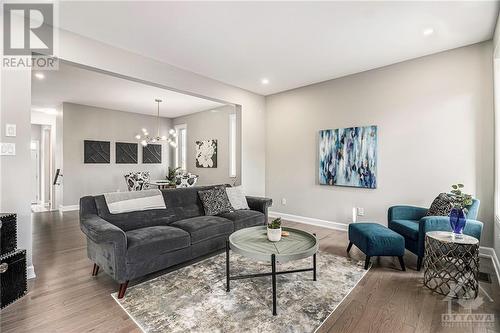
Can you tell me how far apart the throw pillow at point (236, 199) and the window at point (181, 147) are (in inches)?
185

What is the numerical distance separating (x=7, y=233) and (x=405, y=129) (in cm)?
508

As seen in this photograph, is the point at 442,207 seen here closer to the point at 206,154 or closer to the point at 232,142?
the point at 232,142

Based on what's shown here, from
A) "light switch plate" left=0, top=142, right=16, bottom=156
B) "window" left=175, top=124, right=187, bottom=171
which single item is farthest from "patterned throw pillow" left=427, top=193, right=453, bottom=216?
"window" left=175, top=124, right=187, bottom=171

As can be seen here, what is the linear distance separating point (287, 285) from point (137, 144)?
706 centimetres

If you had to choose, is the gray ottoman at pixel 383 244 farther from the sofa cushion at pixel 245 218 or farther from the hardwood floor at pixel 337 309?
the sofa cushion at pixel 245 218

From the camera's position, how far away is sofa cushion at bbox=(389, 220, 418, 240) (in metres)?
2.92

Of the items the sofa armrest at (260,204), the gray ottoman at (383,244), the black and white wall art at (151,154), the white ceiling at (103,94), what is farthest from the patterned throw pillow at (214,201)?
the black and white wall art at (151,154)

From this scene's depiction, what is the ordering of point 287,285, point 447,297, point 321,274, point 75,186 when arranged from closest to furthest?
point 447,297 < point 287,285 < point 321,274 < point 75,186

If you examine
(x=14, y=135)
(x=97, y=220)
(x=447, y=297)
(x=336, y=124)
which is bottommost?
(x=447, y=297)

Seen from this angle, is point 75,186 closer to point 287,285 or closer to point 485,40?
point 287,285

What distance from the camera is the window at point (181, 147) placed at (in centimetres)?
843

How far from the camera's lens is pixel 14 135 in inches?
101

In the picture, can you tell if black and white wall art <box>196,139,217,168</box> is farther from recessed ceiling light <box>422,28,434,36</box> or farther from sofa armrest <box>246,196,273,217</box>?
recessed ceiling light <box>422,28,434,36</box>

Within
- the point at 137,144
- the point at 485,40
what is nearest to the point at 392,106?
the point at 485,40
